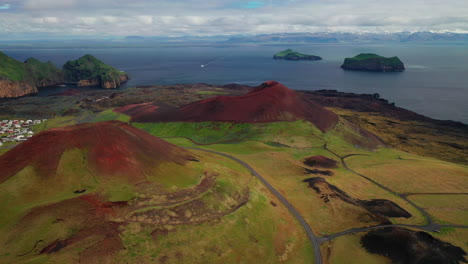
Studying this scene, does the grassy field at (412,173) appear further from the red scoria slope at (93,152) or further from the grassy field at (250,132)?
the red scoria slope at (93,152)

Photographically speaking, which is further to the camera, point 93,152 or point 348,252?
point 93,152

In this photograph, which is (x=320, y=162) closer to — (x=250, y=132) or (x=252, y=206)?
(x=250, y=132)

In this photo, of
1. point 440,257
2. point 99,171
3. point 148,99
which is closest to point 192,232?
point 99,171

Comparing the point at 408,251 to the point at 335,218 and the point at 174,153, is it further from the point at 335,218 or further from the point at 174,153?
the point at 174,153

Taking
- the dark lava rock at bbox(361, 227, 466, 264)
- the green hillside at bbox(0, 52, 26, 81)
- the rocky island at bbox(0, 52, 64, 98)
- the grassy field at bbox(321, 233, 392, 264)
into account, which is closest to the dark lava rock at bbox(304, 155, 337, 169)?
the grassy field at bbox(321, 233, 392, 264)

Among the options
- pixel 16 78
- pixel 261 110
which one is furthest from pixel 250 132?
pixel 16 78
